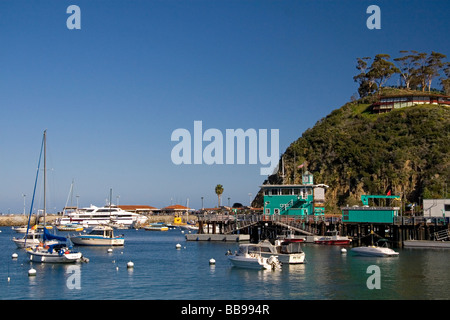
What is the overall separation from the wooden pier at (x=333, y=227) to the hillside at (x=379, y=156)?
2471 centimetres

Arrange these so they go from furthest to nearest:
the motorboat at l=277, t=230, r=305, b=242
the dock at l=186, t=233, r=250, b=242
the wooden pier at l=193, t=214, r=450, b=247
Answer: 1. the dock at l=186, t=233, r=250, b=242
2. the motorboat at l=277, t=230, r=305, b=242
3. the wooden pier at l=193, t=214, r=450, b=247

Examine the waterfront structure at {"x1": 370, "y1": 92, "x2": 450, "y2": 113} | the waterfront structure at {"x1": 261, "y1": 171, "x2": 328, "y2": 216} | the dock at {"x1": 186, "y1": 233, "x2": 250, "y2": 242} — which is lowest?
the dock at {"x1": 186, "y1": 233, "x2": 250, "y2": 242}

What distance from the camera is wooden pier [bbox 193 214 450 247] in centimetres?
7525

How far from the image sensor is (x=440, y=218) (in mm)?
74312

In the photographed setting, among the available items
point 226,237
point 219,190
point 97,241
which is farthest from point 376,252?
point 219,190

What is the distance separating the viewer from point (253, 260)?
51.1 metres

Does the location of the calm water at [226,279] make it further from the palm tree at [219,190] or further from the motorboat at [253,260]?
the palm tree at [219,190]

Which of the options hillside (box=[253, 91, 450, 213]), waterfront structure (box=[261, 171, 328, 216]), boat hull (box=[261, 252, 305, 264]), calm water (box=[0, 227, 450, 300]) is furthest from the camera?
hillside (box=[253, 91, 450, 213])

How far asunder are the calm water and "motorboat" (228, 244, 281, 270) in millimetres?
856

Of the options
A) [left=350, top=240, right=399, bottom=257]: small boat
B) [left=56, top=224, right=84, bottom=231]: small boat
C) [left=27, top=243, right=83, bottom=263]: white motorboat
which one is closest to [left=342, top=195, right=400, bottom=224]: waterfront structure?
[left=350, top=240, right=399, bottom=257]: small boat

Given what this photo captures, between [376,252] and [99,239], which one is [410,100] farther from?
[99,239]

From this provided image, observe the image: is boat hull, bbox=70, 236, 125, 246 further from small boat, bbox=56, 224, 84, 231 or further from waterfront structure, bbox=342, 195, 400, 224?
small boat, bbox=56, 224, 84, 231

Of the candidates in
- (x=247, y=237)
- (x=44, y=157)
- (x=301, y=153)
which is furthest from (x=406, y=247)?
(x=301, y=153)

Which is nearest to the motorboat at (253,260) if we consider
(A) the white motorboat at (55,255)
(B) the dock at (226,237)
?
(A) the white motorboat at (55,255)
